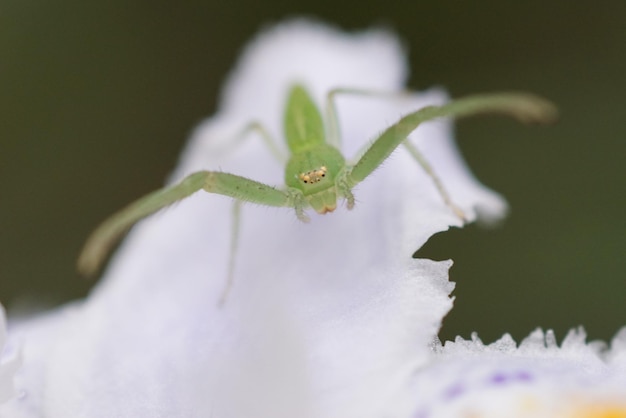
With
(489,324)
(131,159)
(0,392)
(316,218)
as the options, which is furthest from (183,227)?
(131,159)

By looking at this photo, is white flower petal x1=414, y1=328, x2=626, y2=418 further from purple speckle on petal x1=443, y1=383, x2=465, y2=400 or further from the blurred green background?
the blurred green background

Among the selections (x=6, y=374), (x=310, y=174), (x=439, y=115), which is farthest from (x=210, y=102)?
(x=6, y=374)

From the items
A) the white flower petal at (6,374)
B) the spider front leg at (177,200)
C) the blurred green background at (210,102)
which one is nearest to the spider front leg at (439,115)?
the spider front leg at (177,200)

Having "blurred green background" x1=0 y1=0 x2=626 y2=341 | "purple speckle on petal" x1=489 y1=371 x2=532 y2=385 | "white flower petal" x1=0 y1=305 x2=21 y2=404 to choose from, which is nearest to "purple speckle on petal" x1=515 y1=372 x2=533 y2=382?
"purple speckle on petal" x1=489 y1=371 x2=532 y2=385

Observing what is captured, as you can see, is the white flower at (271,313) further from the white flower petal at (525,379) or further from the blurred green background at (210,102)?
the blurred green background at (210,102)

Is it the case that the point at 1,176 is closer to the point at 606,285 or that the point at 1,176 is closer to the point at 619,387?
the point at 606,285

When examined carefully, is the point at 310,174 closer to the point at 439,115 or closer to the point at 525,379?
the point at 439,115

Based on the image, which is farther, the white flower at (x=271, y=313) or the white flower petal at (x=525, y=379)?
the white flower at (x=271, y=313)
